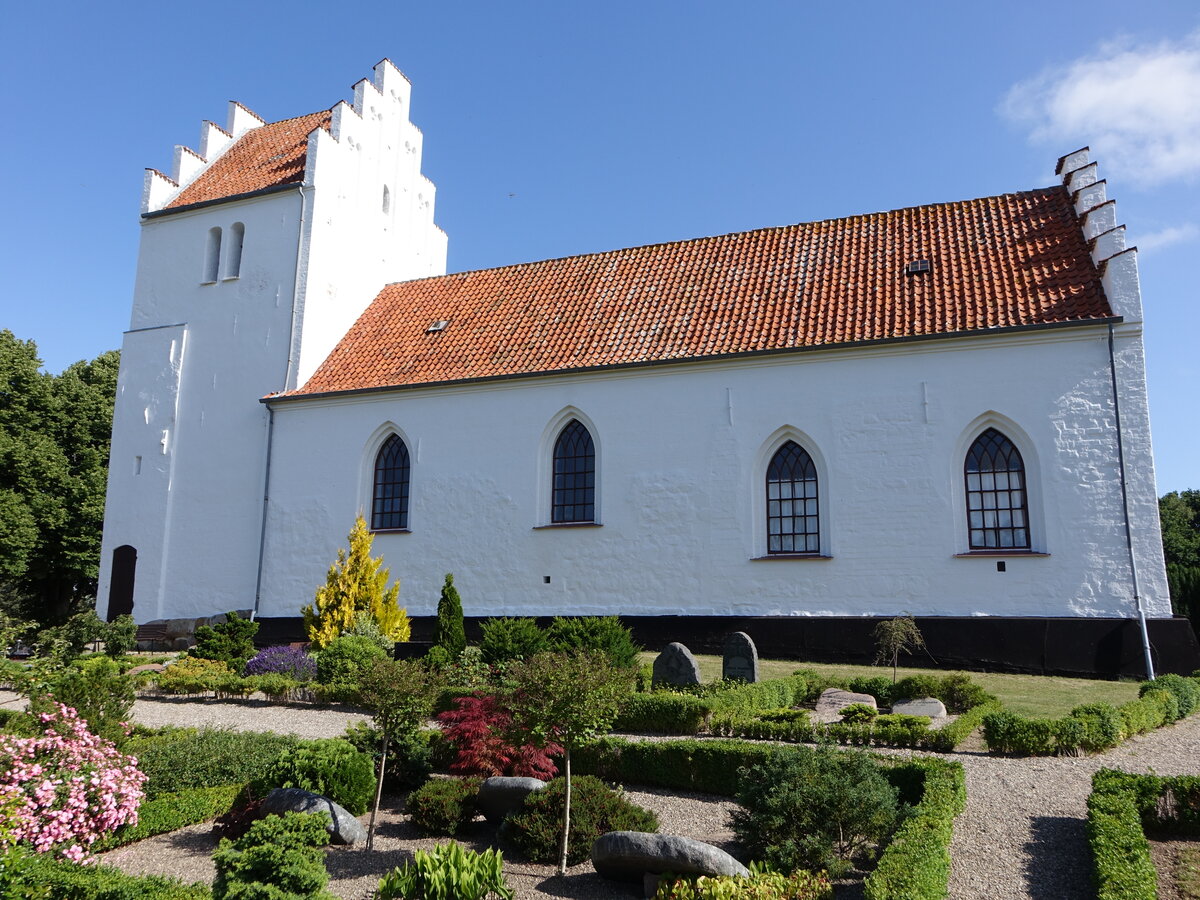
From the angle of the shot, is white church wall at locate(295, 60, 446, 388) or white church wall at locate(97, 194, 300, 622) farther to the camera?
white church wall at locate(295, 60, 446, 388)

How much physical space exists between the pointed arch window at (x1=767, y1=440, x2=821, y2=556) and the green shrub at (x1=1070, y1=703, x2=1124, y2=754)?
291 inches

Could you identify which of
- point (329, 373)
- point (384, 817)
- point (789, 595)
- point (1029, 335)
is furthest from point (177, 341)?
point (1029, 335)

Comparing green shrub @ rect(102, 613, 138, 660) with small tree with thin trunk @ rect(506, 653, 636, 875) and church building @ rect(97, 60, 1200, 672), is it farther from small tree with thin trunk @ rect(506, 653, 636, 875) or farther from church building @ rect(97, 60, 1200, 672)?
small tree with thin trunk @ rect(506, 653, 636, 875)

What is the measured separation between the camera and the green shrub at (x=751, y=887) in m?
5.95

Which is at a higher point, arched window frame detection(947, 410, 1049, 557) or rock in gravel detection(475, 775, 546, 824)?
arched window frame detection(947, 410, 1049, 557)

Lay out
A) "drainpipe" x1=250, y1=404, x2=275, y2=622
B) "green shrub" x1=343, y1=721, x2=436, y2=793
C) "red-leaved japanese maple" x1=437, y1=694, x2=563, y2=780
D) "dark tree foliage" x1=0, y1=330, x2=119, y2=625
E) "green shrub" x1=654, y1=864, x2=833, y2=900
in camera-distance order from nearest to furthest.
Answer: "green shrub" x1=654, y1=864, x2=833, y2=900 < "red-leaved japanese maple" x1=437, y1=694, x2=563, y2=780 < "green shrub" x1=343, y1=721, x2=436, y2=793 < "drainpipe" x1=250, y1=404, x2=275, y2=622 < "dark tree foliage" x1=0, y1=330, x2=119, y2=625

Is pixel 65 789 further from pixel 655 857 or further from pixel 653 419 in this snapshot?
pixel 653 419

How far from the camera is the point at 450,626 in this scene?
16938mm

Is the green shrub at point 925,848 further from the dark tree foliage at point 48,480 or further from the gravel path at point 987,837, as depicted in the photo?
the dark tree foliage at point 48,480

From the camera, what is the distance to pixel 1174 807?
762 cm

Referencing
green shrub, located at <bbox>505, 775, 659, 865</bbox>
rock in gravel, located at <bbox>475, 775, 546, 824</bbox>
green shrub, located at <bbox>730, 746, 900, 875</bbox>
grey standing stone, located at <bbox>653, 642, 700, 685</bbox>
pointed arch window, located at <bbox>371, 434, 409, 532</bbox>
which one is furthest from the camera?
pointed arch window, located at <bbox>371, 434, 409, 532</bbox>

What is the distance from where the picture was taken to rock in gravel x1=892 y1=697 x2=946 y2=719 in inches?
496

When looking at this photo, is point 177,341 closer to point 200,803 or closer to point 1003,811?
point 200,803

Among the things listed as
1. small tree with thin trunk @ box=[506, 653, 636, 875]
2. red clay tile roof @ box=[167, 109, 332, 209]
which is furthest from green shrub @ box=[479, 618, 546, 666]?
red clay tile roof @ box=[167, 109, 332, 209]
